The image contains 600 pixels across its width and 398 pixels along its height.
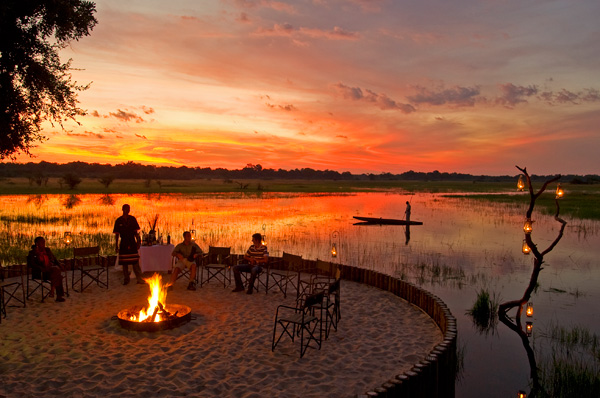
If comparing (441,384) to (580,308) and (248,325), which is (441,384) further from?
(580,308)

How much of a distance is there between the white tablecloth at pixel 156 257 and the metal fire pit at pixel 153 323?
286 cm

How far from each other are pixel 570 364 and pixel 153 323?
7337mm

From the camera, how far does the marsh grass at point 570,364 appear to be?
263 inches

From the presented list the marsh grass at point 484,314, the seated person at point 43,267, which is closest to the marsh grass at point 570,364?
the marsh grass at point 484,314

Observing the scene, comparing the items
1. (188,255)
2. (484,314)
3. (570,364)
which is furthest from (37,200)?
(570,364)

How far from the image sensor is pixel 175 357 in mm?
6402

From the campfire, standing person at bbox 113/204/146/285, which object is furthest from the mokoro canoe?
Result: the campfire

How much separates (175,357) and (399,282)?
555 centimetres

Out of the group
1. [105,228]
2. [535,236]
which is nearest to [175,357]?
[105,228]

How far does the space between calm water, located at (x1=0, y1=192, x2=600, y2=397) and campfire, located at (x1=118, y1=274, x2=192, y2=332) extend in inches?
191

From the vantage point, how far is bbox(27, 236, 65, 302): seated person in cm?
882

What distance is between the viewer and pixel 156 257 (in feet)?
35.7

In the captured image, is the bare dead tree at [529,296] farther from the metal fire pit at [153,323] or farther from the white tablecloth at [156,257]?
the white tablecloth at [156,257]

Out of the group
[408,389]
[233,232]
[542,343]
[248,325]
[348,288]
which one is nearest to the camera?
[408,389]
